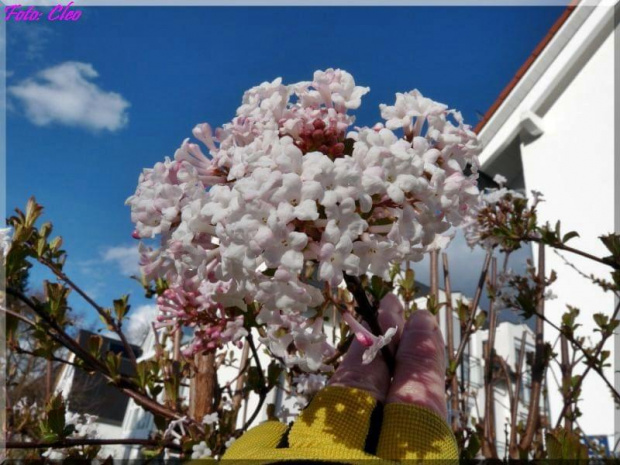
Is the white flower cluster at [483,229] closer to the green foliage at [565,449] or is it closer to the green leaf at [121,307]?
the green foliage at [565,449]

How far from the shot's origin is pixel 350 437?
2.69ft

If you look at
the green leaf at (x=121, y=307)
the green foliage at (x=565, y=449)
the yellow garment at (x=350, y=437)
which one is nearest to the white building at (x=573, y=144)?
the green foliage at (x=565, y=449)

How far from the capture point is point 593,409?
5.61 metres

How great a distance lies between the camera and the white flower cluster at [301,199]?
0.75 m

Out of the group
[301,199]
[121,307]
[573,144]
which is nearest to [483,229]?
[121,307]

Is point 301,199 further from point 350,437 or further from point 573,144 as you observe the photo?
point 573,144

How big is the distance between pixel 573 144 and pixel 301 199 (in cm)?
785

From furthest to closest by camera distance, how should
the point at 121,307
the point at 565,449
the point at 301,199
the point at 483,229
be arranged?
the point at 483,229 → the point at 121,307 → the point at 565,449 → the point at 301,199

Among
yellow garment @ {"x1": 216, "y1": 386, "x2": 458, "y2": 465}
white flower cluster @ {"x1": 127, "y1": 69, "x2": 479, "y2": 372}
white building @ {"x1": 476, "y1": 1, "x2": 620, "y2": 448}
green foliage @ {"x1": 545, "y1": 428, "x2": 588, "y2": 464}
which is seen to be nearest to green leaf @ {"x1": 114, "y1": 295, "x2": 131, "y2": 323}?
white flower cluster @ {"x1": 127, "y1": 69, "x2": 479, "y2": 372}

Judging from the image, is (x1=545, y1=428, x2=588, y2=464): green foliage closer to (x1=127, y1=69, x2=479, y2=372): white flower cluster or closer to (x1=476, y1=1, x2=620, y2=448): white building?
(x1=127, y1=69, x2=479, y2=372): white flower cluster

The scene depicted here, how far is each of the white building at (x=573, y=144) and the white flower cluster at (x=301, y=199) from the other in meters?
5.43

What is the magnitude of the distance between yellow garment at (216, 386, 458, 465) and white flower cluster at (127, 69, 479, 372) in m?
0.10

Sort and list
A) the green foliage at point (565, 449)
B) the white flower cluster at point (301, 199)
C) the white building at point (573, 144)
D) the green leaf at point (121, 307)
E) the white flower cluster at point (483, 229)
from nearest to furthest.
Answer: the white flower cluster at point (301, 199), the green foliage at point (565, 449), the green leaf at point (121, 307), the white flower cluster at point (483, 229), the white building at point (573, 144)

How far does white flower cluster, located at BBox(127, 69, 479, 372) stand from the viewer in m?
0.75
